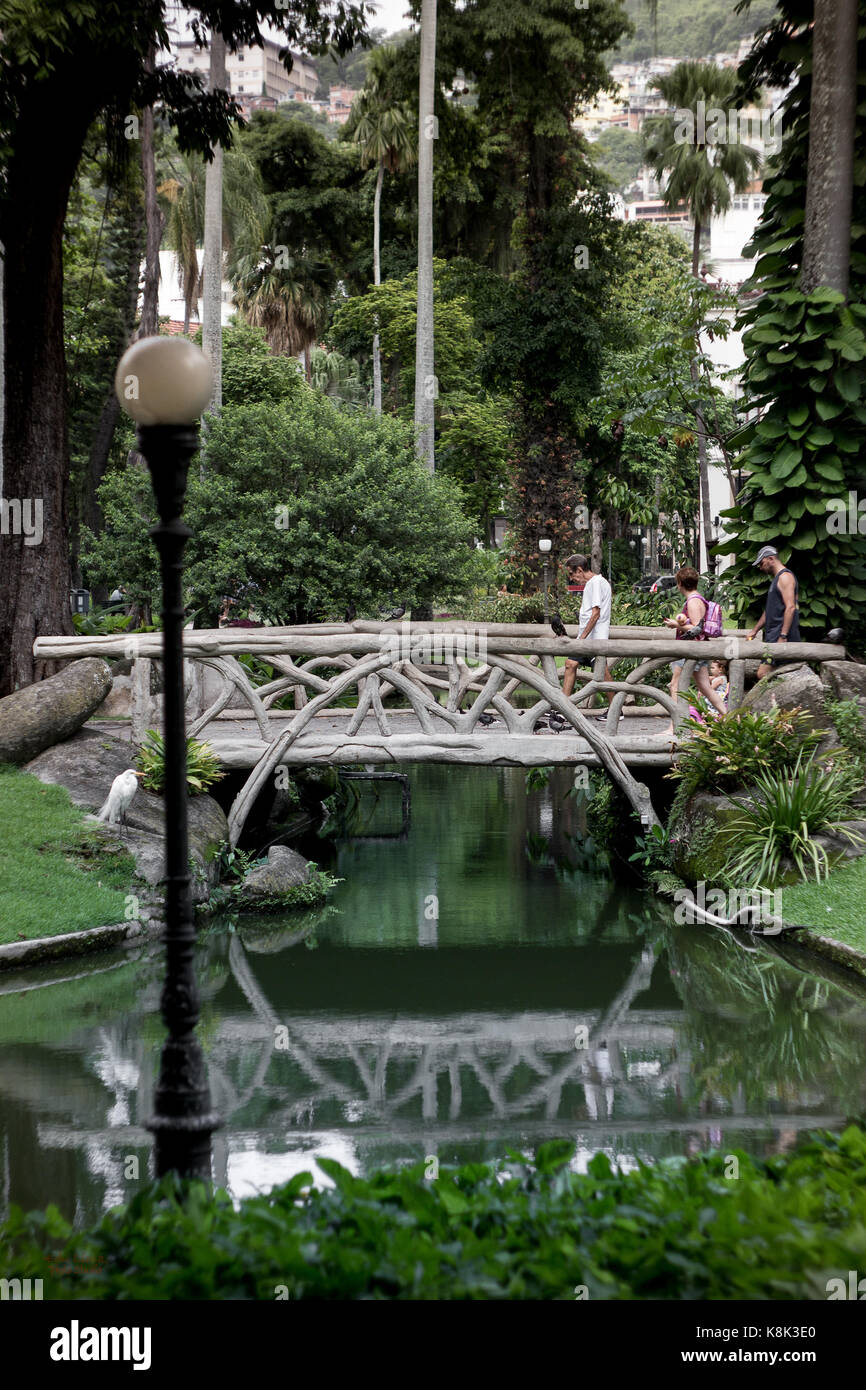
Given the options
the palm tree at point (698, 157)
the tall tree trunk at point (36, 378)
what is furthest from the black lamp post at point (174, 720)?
the palm tree at point (698, 157)

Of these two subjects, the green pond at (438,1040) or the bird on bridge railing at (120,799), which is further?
the bird on bridge railing at (120,799)

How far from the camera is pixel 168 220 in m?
40.8

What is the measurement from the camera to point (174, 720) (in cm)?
496

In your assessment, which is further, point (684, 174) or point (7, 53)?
point (684, 174)

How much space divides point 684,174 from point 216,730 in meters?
28.9

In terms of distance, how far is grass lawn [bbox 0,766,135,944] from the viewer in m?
10.2

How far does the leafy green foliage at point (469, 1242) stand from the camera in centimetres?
366

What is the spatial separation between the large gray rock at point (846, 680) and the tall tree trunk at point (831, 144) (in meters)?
3.96

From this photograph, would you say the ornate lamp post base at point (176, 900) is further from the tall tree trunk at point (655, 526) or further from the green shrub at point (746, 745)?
the tall tree trunk at point (655, 526)

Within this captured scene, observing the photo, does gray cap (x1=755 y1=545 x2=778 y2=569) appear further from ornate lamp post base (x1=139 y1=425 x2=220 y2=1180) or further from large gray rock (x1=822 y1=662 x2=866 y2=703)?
ornate lamp post base (x1=139 y1=425 x2=220 y2=1180)

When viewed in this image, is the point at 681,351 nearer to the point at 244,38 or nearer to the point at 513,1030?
the point at 244,38

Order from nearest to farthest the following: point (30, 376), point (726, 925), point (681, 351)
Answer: point (726, 925), point (30, 376), point (681, 351)

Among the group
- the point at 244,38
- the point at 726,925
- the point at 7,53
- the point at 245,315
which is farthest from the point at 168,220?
the point at 726,925

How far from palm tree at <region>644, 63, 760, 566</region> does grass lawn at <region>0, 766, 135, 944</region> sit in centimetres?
2533
